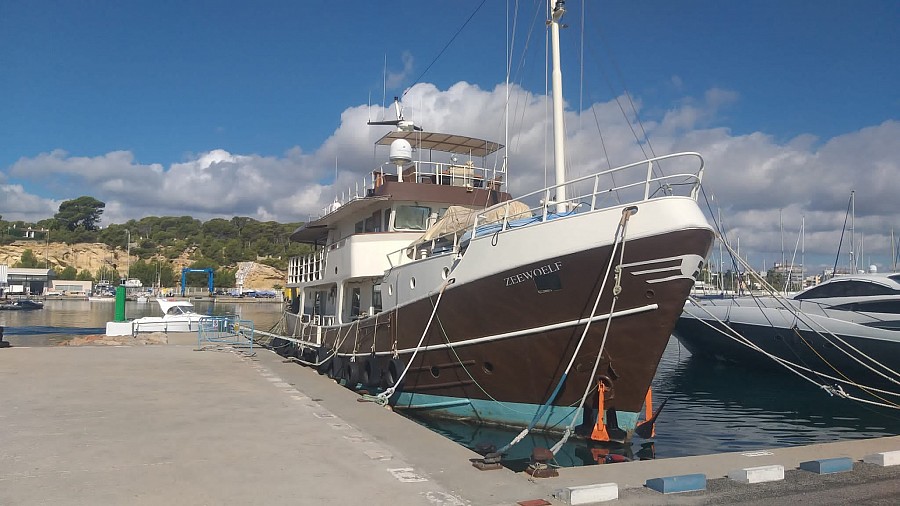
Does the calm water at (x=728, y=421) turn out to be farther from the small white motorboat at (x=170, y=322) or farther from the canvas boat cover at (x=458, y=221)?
the small white motorboat at (x=170, y=322)

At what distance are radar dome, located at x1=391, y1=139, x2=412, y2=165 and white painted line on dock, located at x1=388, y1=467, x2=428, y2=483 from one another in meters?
10.5

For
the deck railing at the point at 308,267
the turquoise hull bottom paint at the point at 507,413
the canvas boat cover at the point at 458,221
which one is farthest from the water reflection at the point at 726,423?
the deck railing at the point at 308,267

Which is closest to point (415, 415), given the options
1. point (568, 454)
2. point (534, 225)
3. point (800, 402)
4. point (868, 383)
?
point (568, 454)

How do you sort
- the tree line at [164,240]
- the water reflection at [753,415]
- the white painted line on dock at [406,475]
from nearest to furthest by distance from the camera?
the white painted line on dock at [406,475] < the water reflection at [753,415] < the tree line at [164,240]

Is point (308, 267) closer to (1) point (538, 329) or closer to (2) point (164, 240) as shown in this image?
(1) point (538, 329)

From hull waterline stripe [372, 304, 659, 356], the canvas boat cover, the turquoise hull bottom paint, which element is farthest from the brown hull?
the canvas boat cover

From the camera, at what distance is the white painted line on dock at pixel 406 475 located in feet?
21.6

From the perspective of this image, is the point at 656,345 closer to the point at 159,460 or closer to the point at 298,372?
Result: the point at 159,460

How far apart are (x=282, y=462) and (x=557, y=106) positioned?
7892 millimetres

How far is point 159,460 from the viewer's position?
23.4 feet

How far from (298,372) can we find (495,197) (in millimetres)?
6410

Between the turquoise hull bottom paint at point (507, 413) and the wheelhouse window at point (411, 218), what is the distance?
413 cm

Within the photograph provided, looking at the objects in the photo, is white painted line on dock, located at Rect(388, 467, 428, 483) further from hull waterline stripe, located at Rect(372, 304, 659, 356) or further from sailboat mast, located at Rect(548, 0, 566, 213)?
sailboat mast, located at Rect(548, 0, 566, 213)

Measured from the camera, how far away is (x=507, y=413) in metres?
11.0
